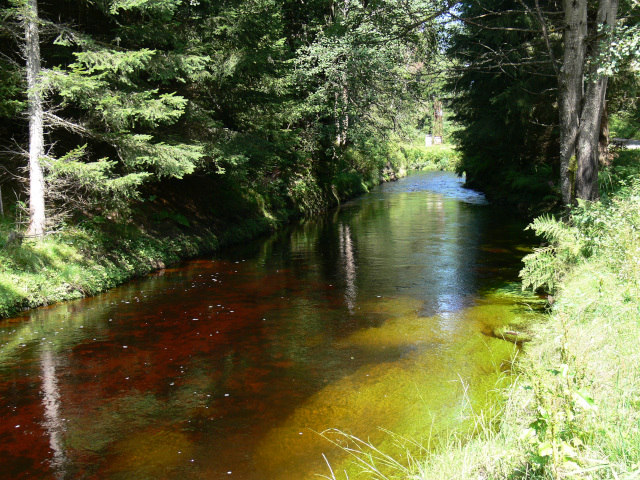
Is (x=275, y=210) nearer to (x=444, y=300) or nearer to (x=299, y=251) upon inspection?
(x=299, y=251)

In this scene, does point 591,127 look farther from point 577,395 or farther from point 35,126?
point 35,126

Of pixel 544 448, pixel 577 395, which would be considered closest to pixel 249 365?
pixel 544 448

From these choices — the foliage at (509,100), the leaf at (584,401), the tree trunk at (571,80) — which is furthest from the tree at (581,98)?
the leaf at (584,401)

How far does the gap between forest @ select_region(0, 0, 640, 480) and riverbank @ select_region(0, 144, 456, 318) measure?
0.05 metres

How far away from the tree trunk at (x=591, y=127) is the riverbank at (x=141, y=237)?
937cm

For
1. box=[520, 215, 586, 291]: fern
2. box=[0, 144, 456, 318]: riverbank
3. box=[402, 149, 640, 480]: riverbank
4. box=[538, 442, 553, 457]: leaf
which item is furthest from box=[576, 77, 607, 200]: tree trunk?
box=[0, 144, 456, 318]: riverbank

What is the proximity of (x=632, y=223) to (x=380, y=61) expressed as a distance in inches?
538

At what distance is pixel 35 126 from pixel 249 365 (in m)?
6.76

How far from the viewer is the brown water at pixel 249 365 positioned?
15.9 feet

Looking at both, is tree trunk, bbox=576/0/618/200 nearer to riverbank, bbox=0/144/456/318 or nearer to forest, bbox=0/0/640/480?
forest, bbox=0/0/640/480

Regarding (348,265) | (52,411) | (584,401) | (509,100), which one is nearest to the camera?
(584,401)

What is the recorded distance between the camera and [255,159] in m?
14.9

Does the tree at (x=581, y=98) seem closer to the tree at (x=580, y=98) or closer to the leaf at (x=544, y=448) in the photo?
the tree at (x=580, y=98)

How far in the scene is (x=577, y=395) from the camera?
8.62ft
